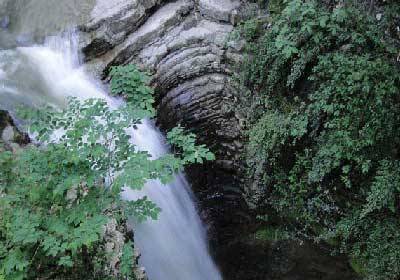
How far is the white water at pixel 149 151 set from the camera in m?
6.47

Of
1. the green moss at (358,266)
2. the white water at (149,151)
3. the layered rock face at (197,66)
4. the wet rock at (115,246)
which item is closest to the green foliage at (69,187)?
the wet rock at (115,246)

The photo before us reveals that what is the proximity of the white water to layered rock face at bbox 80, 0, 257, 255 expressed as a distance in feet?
1.07

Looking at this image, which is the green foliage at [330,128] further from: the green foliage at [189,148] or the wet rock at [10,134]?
the wet rock at [10,134]

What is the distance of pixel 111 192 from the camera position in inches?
159

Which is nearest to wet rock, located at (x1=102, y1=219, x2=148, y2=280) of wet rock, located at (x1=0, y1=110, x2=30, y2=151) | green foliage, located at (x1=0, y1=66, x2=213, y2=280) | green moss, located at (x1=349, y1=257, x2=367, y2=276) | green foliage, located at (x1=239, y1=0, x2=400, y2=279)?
green foliage, located at (x1=0, y1=66, x2=213, y2=280)

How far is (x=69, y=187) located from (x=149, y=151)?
10.0 ft

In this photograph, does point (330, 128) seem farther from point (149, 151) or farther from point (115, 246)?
point (115, 246)

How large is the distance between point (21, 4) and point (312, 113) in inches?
244

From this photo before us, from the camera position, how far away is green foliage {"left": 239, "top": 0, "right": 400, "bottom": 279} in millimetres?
5711

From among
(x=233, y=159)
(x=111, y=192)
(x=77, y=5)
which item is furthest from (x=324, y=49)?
(x=77, y=5)

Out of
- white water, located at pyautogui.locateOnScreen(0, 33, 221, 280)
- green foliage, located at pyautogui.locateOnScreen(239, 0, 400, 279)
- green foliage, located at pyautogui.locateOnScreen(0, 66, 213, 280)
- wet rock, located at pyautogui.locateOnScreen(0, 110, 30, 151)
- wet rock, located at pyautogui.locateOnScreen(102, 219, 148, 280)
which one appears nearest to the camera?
green foliage, located at pyautogui.locateOnScreen(0, 66, 213, 280)

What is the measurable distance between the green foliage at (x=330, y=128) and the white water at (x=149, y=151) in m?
1.25

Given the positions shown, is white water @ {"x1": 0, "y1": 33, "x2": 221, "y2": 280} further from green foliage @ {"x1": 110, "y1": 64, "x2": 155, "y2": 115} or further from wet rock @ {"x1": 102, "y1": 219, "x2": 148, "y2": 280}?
green foliage @ {"x1": 110, "y1": 64, "x2": 155, "y2": 115}

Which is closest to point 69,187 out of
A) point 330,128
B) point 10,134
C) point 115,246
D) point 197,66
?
point 115,246
